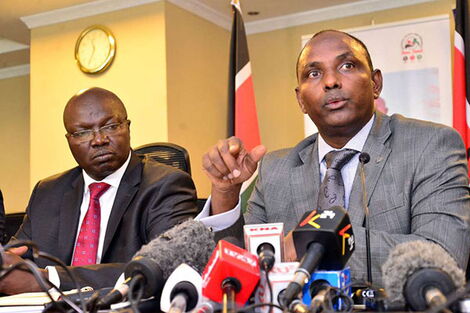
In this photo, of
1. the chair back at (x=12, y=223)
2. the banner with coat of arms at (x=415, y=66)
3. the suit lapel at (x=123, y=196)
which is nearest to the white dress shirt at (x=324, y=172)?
the suit lapel at (x=123, y=196)

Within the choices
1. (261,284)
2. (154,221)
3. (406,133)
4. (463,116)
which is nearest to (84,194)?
(154,221)

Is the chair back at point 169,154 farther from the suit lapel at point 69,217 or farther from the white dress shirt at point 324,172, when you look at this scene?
the white dress shirt at point 324,172

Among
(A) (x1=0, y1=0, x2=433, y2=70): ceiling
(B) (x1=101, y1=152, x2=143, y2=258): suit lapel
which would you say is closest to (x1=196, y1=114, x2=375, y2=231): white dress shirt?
(B) (x1=101, y1=152, x2=143, y2=258): suit lapel

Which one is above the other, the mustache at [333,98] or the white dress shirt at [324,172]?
the mustache at [333,98]

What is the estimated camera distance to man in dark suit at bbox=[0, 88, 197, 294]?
221cm

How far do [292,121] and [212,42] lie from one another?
3.96 ft

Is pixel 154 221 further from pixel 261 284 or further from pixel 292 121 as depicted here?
pixel 292 121

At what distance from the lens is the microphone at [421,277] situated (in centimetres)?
86

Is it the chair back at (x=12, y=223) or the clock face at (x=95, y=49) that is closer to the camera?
the chair back at (x=12, y=223)

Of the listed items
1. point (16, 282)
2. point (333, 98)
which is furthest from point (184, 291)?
point (333, 98)

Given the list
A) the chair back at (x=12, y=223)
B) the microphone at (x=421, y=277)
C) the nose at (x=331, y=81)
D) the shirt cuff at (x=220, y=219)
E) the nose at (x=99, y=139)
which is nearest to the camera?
the microphone at (x=421, y=277)

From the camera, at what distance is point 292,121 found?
21.3ft

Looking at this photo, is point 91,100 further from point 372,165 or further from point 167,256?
point 167,256

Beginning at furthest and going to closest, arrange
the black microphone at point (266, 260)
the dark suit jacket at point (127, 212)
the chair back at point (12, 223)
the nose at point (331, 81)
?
the chair back at point (12, 223) → the dark suit jacket at point (127, 212) → the nose at point (331, 81) → the black microphone at point (266, 260)
